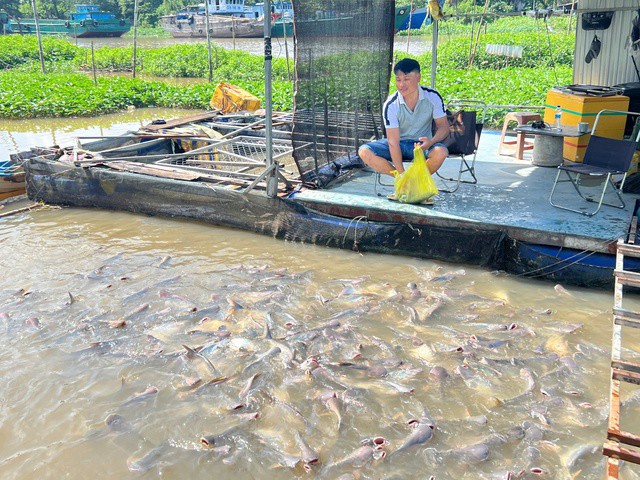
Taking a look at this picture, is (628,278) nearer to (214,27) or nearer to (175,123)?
(175,123)

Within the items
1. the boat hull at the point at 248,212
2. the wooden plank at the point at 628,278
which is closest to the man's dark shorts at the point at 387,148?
the boat hull at the point at 248,212

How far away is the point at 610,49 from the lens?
31.5 ft

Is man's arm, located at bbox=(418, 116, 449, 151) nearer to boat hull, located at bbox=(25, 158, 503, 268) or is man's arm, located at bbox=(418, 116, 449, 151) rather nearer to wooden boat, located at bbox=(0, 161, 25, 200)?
boat hull, located at bbox=(25, 158, 503, 268)

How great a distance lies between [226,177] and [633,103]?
5765 millimetres

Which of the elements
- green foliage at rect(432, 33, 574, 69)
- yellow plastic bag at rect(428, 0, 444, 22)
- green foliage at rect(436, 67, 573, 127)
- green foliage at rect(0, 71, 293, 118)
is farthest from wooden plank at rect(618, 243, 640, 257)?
green foliage at rect(432, 33, 574, 69)

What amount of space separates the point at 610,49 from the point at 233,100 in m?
7.26

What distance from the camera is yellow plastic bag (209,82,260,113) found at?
42.0ft

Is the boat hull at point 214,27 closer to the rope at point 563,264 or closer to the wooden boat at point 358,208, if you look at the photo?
the wooden boat at point 358,208

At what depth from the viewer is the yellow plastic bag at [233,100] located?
12.8 metres

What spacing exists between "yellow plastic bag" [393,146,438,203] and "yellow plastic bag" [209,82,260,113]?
6909mm

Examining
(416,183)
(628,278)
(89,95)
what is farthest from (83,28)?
(628,278)

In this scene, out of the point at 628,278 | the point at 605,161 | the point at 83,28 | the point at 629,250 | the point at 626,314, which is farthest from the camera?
the point at 83,28

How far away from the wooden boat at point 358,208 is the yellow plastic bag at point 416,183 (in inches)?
4.9

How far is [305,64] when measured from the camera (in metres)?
6.79
